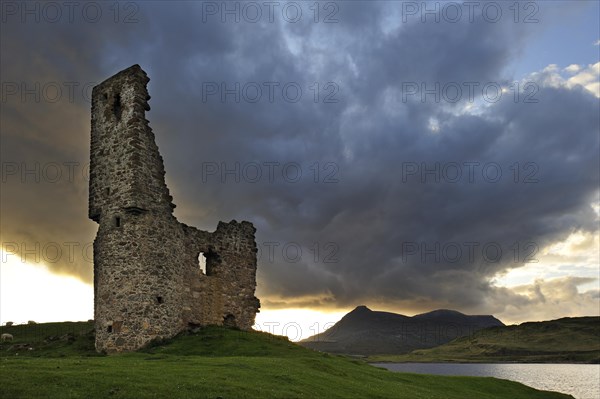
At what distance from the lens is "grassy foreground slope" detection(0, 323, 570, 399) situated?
747 inches

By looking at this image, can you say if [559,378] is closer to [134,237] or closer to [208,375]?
[134,237]

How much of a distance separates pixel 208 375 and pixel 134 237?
15316mm

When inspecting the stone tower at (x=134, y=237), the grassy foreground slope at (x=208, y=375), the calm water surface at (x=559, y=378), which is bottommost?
the calm water surface at (x=559, y=378)

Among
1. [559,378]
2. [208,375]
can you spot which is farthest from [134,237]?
[559,378]

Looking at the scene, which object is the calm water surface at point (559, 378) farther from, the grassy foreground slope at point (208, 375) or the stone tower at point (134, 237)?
the stone tower at point (134, 237)

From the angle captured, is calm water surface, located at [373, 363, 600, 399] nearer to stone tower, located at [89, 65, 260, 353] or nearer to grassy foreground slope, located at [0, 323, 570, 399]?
grassy foreground slope, located at [0, 323, 570, 399]

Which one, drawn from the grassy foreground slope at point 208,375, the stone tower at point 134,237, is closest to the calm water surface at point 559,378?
the grassy foreground slope at point 208,375

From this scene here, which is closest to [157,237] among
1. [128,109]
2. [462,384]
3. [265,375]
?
[128,109]

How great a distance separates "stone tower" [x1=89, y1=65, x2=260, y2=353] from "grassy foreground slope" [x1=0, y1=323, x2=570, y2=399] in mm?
2054

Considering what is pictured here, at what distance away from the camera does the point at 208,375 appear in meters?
22.8

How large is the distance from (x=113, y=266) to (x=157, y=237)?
3.40 metres

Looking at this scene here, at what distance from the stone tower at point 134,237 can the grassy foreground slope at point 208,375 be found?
205cm

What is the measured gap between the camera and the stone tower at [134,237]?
34719 mm

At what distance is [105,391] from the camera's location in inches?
731
